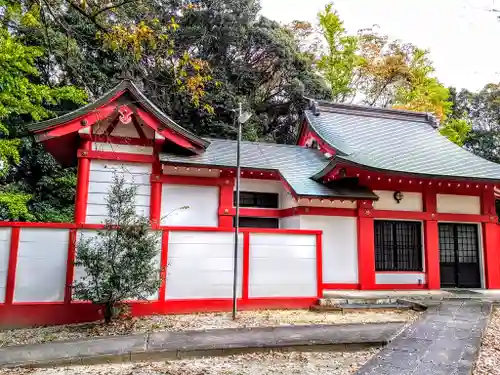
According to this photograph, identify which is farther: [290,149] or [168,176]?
[290,149]

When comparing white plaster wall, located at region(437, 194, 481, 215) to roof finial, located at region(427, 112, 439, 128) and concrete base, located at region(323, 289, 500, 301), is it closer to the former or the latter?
concrete base, located at region(323, 289, 500, 301)

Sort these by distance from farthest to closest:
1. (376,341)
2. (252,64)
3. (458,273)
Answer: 1. (252,64)
2. (458,273)
3. (376,341)

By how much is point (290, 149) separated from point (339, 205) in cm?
364

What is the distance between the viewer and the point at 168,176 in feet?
33.6

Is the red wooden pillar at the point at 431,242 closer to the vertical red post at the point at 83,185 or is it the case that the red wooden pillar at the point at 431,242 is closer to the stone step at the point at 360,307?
the stone step at the point at 360,307

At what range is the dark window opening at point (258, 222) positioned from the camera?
10906mm

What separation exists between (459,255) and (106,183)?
10400mm

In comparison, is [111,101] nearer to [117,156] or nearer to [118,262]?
[117,156]

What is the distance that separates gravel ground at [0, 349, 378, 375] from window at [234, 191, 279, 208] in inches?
245

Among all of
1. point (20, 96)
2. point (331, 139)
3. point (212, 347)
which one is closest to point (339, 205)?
point (331, 139)

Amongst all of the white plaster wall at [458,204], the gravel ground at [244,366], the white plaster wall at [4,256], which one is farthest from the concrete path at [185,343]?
the white plaster wall at [458,204]

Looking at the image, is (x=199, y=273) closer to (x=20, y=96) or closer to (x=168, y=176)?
(x=168, y=176)

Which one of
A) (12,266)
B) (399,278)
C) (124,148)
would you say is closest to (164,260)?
(12,266)

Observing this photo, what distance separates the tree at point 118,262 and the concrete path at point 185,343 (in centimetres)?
88
